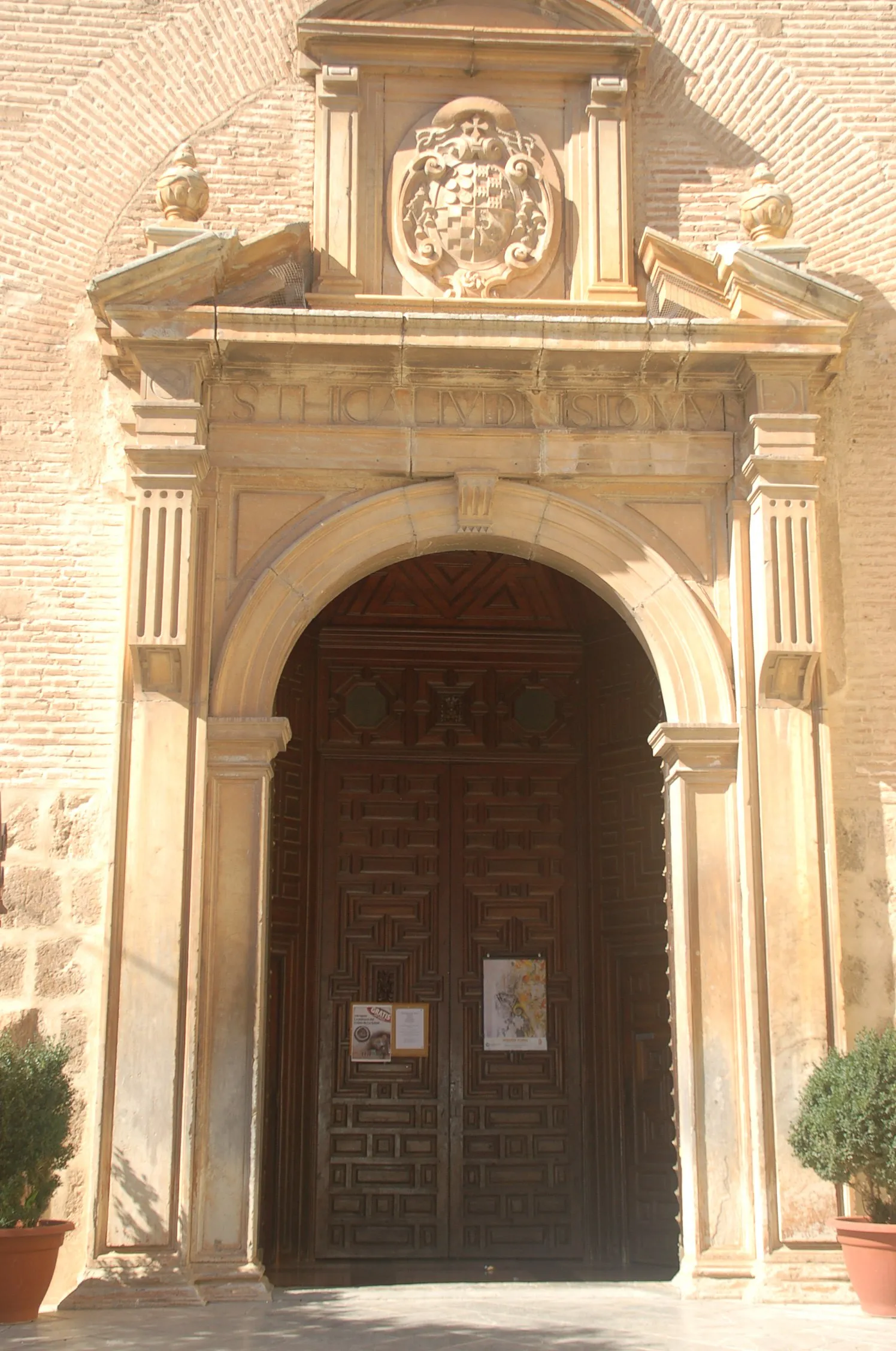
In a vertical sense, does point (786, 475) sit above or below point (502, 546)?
above

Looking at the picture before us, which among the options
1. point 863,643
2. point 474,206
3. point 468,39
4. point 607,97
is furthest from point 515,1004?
point 468,39

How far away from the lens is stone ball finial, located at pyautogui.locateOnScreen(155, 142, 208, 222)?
821cm

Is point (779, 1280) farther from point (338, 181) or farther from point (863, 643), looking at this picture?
point (338, 181)

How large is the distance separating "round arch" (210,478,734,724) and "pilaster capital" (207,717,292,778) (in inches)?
3.6

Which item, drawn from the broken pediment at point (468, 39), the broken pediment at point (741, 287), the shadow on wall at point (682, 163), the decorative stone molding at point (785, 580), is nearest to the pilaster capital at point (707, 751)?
the decorative stone molding at point (785, 580)

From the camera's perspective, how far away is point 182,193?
8.21 metres

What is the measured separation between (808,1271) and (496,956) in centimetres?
377

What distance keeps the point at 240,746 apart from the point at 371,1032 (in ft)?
11.0

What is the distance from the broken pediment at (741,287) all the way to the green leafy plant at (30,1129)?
491cm

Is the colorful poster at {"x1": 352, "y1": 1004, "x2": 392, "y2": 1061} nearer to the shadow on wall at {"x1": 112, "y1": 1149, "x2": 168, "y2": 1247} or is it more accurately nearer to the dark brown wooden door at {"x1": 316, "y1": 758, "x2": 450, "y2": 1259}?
the dark brown wooden door at {"x1": 316, "y1": 758, "x2": 450, "y2": 1259}

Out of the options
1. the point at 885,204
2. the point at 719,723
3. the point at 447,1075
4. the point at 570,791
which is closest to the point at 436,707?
the point at 570,791

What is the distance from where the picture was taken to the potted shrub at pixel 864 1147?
6.80 m

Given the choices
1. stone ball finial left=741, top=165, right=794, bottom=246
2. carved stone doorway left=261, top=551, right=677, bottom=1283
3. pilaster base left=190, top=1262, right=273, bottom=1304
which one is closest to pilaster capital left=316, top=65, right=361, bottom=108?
stone ball finial left=741, top=165, right=794, bottom=246

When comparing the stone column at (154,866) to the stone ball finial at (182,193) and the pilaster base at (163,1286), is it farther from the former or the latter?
the stone ball finial at (182,193)
